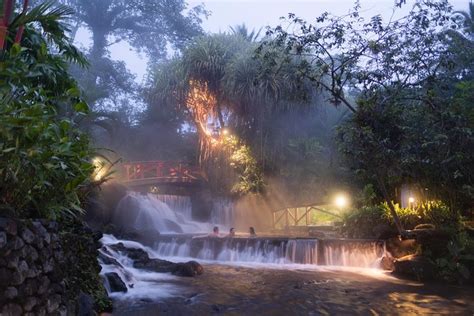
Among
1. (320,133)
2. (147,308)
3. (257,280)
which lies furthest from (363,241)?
(320,133)

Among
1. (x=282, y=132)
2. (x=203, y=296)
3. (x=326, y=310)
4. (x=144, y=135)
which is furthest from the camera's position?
(x=144, y=135)

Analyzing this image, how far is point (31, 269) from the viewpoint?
3.94 m

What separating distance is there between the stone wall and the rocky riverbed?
2.05m

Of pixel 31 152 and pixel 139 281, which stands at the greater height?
pixel 31 152

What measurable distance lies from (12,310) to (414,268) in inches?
367

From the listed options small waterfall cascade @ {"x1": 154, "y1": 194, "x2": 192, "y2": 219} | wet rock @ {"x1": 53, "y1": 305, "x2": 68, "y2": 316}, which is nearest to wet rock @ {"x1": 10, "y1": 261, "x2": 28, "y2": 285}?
wet rock @ {"x1": 53, "y1": 305, "x2": 68, "y2": 316}

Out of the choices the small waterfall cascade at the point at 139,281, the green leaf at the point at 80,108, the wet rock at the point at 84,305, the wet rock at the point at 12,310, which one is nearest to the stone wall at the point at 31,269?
the wet rock at the point at 12,310

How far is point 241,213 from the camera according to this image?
2197cm

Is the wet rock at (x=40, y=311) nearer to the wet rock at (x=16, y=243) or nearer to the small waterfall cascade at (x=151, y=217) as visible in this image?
the wet rock at (x=16, y=243)

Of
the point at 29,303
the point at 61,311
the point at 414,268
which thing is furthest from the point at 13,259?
the point at 414,268

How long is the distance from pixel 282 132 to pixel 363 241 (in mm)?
8876

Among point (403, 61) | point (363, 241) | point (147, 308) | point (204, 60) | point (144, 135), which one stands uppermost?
point (204, 60)

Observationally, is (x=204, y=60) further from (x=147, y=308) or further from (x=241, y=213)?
(x=147, y=308)

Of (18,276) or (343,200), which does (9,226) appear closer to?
(18,276)
